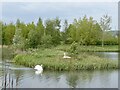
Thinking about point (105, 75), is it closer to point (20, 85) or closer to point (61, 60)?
point (61, 60)

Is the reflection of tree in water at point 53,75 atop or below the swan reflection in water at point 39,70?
below

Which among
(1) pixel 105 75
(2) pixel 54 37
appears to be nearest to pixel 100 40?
(2) pixel 54 37

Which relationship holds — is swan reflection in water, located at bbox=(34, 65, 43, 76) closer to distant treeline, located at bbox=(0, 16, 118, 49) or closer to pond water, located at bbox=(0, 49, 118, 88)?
pond water, located at bbox=(0, 49, 118, 88)

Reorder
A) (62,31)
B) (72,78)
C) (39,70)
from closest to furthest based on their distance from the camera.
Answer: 1. (72,78)
2. (39,70)
3. (62,31)

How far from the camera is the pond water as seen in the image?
10.4 meters

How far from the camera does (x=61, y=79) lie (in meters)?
11.9

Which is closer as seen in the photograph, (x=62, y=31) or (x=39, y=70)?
(x=39, y=70)

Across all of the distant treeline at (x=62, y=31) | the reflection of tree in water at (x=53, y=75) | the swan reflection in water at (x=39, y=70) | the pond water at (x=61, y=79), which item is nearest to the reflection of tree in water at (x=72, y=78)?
the pond water at (x=61, y=79)

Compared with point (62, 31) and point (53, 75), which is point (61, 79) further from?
point (62, 31)

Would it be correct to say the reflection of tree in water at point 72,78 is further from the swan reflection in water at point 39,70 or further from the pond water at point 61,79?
the swan reflection in water at point 39,70

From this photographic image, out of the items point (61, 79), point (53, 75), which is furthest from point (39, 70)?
Answer: point (61, 79)

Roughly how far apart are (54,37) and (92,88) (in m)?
21.6

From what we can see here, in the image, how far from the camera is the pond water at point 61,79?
10.4 metres

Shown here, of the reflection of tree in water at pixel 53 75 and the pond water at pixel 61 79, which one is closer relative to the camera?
the pond water at pixel 61 79
